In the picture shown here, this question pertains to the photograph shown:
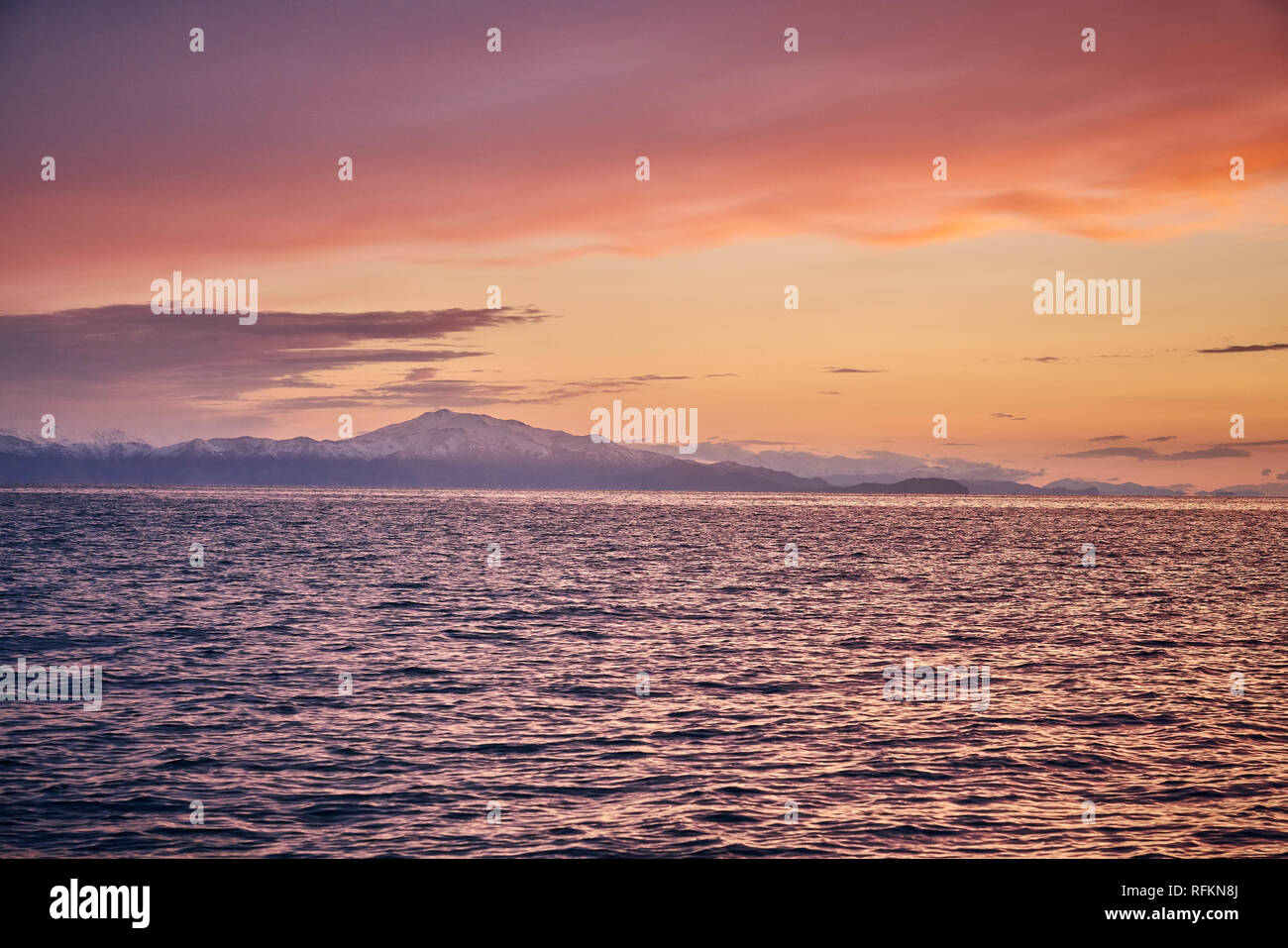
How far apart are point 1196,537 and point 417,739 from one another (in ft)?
487

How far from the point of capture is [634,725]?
80.3 feet

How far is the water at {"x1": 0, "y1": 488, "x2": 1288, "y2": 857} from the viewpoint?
55.0ft

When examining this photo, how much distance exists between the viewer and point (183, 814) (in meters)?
17.4

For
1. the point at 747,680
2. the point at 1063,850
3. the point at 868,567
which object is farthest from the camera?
the point at 868,567

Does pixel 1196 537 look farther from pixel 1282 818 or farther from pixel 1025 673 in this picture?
pixel 1282 818

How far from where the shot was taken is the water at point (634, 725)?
55.0ft
